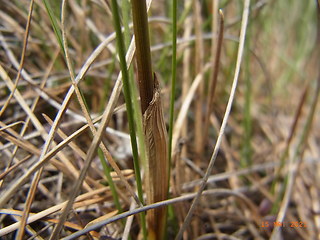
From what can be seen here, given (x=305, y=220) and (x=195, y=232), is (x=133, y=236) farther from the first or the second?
(x=305, y=220)

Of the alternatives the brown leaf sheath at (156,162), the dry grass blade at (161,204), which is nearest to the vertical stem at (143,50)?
the brown leaf sheath at (156,162)

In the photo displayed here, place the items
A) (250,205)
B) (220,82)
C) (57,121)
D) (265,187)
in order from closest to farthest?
(57,121) → (250,205) → (265,187) → (220,82)

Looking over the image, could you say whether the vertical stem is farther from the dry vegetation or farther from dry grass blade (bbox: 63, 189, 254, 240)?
dry grass blade (bbox: 63, 189, 254, 240)

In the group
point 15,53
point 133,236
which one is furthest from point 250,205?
point 15,53

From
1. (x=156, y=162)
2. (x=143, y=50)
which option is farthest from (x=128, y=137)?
(x=143, y=50)

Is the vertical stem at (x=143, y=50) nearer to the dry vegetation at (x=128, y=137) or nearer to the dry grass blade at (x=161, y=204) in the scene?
the dry vegetation at (x=128, y=137)

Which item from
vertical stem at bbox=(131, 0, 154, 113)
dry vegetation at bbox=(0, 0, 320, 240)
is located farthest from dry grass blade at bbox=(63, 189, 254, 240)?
vertical stem at bbox=(131, 0, 154, 113)
